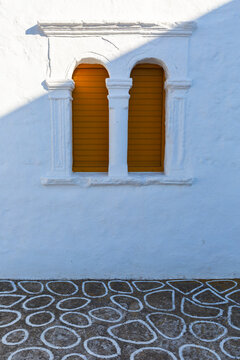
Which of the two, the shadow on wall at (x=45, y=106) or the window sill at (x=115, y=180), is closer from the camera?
the shadow on wall at (x=45, y=106)

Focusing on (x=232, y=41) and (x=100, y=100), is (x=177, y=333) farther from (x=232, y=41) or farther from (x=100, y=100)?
(x=232, y=41)

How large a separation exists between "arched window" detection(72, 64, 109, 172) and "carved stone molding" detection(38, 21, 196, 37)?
1.42 ft

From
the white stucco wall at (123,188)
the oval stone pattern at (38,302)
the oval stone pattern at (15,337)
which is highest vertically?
the white stucco wall at (123,188)

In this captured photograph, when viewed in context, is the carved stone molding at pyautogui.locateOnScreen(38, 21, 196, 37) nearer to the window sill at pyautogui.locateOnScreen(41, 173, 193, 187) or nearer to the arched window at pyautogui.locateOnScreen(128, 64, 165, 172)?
the arched window at pyautogui.locateOnScreen(128, 64, 165, 172)

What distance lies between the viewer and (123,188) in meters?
3.50

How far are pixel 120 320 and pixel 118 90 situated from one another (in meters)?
2.48

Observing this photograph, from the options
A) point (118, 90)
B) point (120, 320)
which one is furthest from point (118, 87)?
point (120, 320)

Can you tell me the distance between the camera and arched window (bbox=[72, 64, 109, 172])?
11.9 feet

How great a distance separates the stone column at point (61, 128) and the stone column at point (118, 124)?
485 millimetres

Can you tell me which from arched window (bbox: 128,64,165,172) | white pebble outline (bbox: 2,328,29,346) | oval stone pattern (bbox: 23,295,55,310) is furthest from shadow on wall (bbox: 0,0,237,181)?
white pebble outline (bbox: 2,328,29,346)

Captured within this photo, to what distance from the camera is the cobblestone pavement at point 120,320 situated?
2.37 metres

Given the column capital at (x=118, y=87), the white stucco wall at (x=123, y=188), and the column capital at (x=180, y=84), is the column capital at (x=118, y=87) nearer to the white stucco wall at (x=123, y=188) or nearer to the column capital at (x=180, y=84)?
the white stucco wall at (x=123, y=188)

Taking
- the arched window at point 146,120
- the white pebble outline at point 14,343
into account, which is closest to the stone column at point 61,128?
the arched window at point 146,120

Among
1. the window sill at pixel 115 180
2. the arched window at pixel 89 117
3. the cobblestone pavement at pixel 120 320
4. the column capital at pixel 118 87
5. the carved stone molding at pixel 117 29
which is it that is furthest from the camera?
the arched window at pixel 89 117
